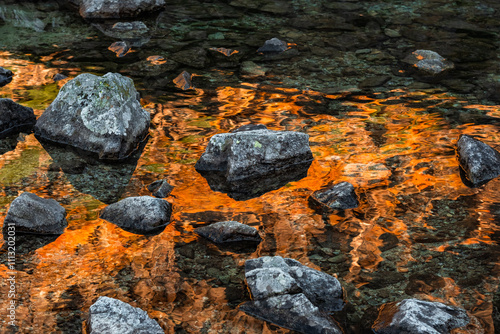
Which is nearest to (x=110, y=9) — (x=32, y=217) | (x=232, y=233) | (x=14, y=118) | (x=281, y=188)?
(x=14, y=118)

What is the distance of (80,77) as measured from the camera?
5.10m

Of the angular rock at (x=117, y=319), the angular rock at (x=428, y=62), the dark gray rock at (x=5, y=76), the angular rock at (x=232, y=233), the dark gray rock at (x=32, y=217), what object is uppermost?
the angular rock at (x=117, y=319)

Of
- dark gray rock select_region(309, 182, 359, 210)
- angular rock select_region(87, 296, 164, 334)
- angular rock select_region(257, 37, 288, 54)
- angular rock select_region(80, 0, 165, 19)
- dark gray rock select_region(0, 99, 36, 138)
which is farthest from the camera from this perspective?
angular rock select_region(80, 0, 165, 19)

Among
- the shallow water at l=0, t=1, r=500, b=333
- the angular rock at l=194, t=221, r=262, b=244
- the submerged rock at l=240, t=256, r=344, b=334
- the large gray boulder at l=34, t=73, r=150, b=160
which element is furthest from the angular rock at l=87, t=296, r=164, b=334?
the large gray boulder at l=34, t=73, r=150, b=160

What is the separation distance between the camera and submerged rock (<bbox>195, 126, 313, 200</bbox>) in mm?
4324

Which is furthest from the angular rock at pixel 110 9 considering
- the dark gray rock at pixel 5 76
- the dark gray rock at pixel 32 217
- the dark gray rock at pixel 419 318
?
the dark gray rock at pixel 419 318

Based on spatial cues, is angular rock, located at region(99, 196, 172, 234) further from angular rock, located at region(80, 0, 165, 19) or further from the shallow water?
angular rock, located at region(80, 0, 165, 19)

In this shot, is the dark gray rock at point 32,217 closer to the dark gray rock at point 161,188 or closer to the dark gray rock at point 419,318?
the dark gray rock at point 161,188

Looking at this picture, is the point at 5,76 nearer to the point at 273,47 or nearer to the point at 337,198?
the point at 273,47

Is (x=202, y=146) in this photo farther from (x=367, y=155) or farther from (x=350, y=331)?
(x=350, y=331)

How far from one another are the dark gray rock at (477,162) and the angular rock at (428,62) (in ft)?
7.63

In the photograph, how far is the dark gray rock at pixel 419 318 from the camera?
271 cm

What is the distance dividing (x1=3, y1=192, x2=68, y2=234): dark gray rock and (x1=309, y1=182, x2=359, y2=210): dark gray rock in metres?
1.87

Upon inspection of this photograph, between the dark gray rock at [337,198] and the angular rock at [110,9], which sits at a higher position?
the dark gray rock at [337,198]
